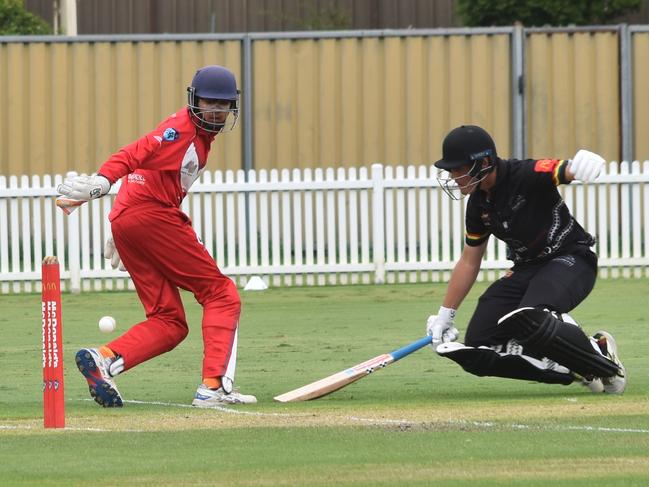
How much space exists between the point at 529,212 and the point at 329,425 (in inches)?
79.4

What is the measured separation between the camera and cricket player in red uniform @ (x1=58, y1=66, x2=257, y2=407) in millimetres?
8852

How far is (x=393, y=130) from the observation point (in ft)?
66.4

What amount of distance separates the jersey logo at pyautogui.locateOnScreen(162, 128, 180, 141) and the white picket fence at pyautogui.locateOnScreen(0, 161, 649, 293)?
757 cm

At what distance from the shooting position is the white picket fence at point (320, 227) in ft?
54.5

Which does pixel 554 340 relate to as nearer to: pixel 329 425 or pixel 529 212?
pixel 529 212

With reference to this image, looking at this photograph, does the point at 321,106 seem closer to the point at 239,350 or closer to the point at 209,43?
the point at 209,43

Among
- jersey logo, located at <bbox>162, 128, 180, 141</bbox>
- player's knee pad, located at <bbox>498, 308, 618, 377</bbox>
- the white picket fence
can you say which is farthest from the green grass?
the white picket fence

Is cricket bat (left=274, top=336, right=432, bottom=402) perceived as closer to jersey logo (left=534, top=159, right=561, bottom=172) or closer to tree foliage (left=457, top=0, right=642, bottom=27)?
jersey logo (left=534, top=159, right=561, bottom=172)

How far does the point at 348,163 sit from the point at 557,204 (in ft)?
37.0

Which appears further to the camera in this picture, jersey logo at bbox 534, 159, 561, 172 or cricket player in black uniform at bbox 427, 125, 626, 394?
jersey logo at bbox 534, 159, 561, 172

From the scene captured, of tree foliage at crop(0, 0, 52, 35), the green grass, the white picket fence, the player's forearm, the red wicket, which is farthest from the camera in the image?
tree foliage at crop(0, 0, 52, 35)

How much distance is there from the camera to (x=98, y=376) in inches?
340

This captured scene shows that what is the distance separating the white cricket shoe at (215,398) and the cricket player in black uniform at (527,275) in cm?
118

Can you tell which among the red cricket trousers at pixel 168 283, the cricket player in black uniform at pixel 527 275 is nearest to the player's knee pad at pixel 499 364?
the cricket player in black uniform at pixel 527 275
